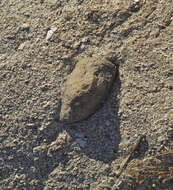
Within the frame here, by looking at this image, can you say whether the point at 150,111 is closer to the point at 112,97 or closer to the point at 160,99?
the point at 160,99

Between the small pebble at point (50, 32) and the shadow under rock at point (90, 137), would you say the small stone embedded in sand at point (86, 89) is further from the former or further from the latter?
the small pebble at point (50, 32)

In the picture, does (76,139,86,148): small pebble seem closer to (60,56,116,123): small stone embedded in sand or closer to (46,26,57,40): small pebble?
(60,56,116,123): small stone embedded in sand

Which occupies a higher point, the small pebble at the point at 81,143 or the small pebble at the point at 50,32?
the small pebble at the point at 50,32

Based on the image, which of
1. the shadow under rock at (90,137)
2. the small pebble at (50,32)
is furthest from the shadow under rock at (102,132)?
the small pebble at (50,32)

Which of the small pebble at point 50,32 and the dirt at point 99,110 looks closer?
the dirt at point 99,110

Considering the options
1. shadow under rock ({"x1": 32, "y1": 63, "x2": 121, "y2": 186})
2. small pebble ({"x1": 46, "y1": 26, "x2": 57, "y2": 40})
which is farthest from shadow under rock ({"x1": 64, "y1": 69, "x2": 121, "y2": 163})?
small pebble ({"x1": 46, "y1": 26, "x2": 57, "y2": 40})

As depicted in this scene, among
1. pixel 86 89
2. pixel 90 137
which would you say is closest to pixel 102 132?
pixel 90 137

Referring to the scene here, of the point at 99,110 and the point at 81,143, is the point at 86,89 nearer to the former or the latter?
the point at 99,110

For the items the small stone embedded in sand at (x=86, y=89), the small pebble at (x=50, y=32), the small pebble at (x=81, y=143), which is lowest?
the small pebble at (x=81, y=143)
